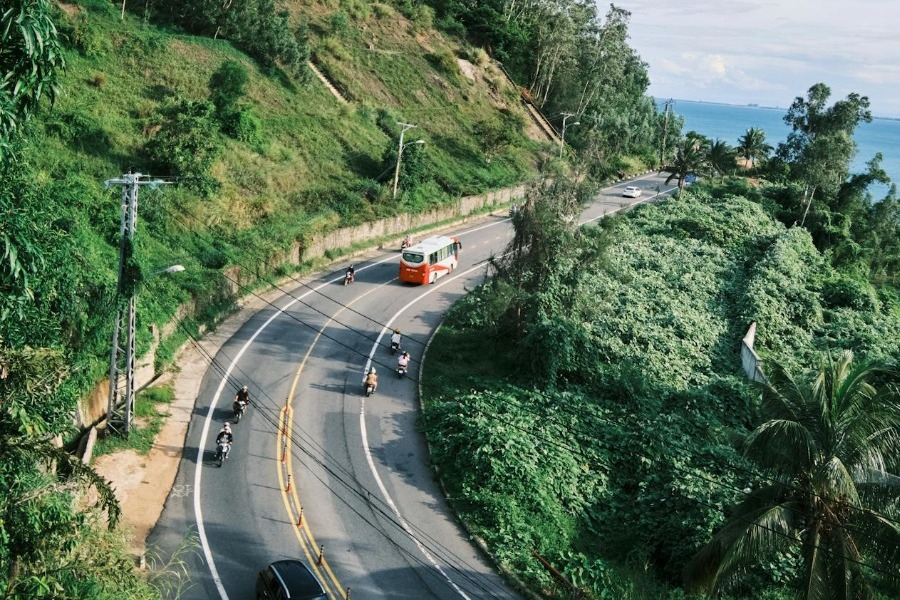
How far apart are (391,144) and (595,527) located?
122 feet

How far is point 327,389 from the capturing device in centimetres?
3092

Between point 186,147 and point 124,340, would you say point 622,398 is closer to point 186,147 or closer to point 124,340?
point 124,340

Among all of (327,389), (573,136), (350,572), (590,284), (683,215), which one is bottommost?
(350,572)

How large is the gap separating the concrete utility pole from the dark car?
9.26 meters

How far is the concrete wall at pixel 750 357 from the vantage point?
119 feet

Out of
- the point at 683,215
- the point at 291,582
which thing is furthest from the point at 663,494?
the point at 683,215

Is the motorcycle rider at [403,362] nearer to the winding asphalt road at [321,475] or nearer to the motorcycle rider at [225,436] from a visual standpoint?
the winding asphalt road at [321,475]

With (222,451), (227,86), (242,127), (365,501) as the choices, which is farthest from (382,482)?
(227,86)

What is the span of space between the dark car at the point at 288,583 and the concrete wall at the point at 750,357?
24.1 meters

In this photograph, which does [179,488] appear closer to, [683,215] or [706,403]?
[706,403]

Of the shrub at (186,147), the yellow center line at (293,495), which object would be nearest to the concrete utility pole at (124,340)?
the yellow center line at (293,495)

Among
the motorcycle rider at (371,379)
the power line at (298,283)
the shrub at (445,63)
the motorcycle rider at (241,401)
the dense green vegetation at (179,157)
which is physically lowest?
the motorcycle rider at (241,401)

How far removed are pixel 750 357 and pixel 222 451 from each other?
26.6 metres

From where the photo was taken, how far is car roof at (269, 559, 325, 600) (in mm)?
17859
